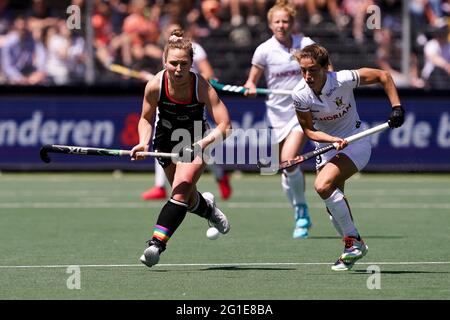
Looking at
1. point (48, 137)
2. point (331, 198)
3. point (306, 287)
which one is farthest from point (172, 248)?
point (48, 137)

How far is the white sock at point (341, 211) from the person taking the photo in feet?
28.7

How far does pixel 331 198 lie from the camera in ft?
28.7

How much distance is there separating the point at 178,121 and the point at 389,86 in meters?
1.57

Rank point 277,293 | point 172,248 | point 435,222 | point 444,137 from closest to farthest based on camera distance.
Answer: point 277,293, point 172,248, point 435,222, point 444,137

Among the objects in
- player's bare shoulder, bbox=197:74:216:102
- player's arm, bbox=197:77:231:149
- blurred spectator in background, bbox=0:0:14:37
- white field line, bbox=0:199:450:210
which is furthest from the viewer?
blurred spectator in background, bbox=0:0:14:37

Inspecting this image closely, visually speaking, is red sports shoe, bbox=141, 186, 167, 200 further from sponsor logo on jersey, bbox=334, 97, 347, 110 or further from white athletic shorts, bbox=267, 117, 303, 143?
sponsor logo on jersey, bbox=334, 97, 347, 110

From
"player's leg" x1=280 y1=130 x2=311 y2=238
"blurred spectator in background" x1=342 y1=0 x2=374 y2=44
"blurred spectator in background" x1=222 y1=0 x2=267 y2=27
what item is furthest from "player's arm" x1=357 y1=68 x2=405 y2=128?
"blurred spectator in background" x1=222 y1=0 x2=267 y2=27

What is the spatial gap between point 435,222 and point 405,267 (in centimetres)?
367

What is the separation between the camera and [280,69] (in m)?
11.6

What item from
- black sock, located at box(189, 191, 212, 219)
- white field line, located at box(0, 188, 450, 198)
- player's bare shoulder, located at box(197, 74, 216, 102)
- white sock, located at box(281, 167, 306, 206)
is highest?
player's bare shoulder, located at box(197, 74, 216, 102)

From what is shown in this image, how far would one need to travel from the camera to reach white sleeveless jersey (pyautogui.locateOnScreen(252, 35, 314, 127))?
11.6 m

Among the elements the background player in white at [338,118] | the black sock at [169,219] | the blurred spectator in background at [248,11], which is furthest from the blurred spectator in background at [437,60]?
the black sock at [169,219]

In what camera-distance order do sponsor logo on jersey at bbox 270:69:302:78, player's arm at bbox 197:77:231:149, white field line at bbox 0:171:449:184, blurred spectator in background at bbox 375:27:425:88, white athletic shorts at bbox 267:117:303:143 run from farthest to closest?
blurred spectator in background at bbox 375:27:425:88, white field line at bbox 0:171:449:184, sponsor logo on jersey at bbox 270:69:302:78, white athletic shorts at bbox 267:117:303:143, player's arm at bbox 197:77:231:149
